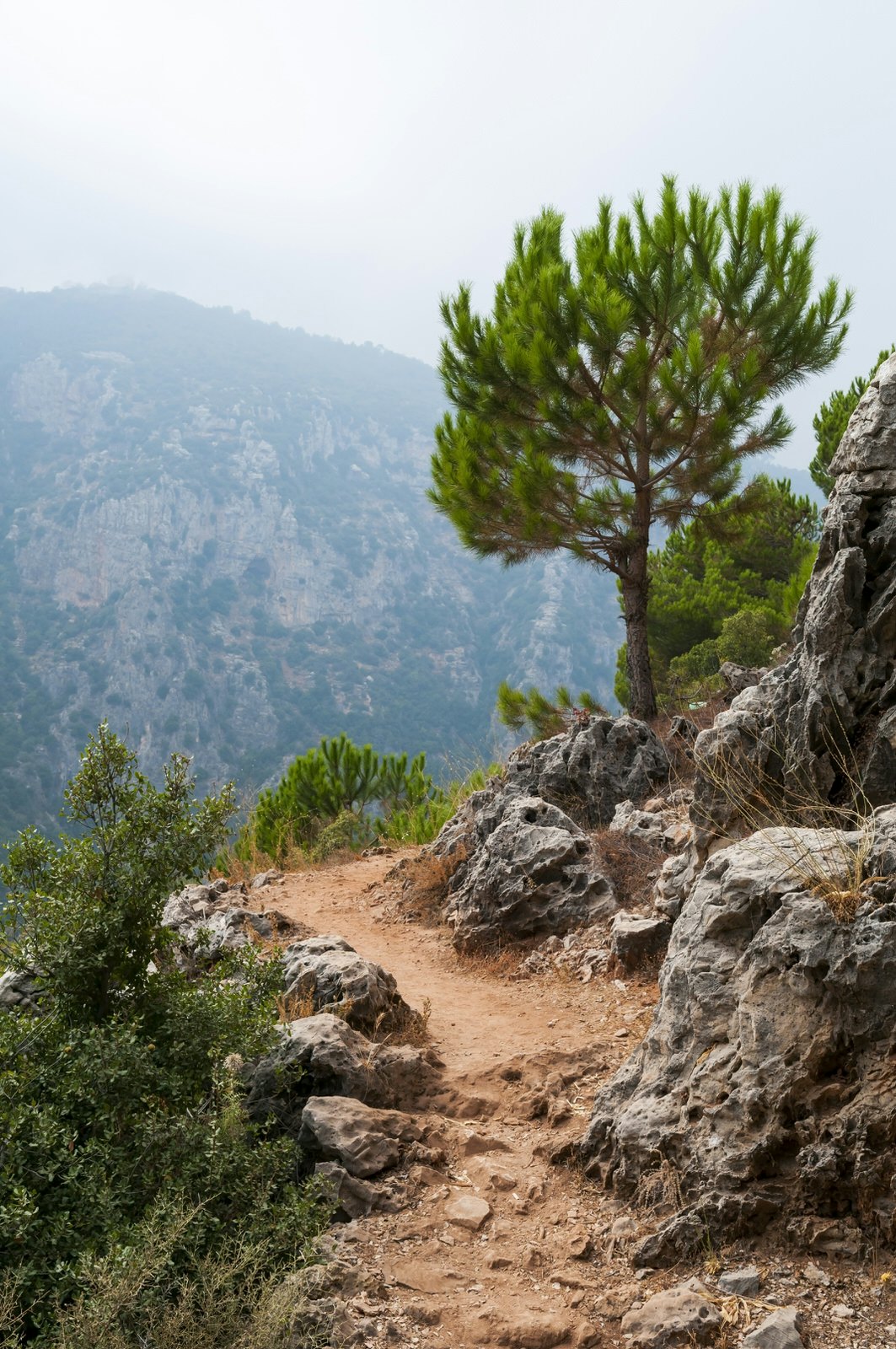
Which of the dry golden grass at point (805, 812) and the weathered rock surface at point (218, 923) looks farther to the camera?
the weathered rock surface at point (218, 923)

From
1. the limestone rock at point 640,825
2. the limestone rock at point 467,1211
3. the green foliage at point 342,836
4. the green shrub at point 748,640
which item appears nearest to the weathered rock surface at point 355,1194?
the limestone rock at point 467,1211

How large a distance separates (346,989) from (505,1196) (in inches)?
72.3

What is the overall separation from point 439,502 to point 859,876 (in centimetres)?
1044

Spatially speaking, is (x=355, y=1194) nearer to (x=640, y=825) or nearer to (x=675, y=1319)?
(x=675, y=1319)

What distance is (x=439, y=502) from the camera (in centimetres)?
1290

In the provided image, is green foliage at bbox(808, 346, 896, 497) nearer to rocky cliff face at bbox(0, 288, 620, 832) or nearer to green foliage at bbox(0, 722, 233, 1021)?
green foliage at bbox(0, 722, 233, 1021)

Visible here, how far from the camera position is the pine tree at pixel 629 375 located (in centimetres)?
1093

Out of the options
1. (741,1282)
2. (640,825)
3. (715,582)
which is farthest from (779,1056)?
(715,582)

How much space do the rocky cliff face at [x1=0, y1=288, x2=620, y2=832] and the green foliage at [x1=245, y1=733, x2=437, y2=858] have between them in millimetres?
42421

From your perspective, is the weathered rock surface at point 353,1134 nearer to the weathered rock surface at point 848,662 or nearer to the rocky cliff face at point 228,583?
the weathered rock surface at point 848,662

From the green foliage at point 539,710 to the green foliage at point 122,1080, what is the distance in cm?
942

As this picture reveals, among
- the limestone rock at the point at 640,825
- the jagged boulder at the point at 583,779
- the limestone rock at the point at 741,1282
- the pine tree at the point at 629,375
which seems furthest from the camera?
the pine tree at the point at 629,375

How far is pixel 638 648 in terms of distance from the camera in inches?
488

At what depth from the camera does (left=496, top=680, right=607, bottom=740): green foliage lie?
43.2ft
